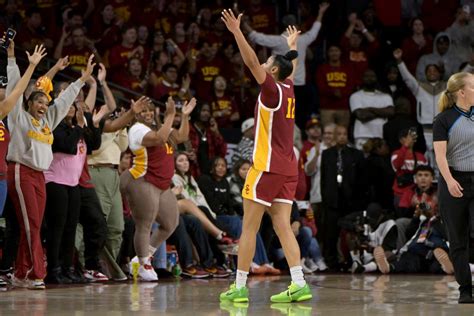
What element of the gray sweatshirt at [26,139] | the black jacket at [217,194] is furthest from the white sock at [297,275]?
the black jacket at [217,194]

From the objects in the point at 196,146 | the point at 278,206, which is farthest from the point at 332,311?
the point at 196,146

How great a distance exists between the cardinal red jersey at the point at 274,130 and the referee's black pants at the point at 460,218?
4.11 feet

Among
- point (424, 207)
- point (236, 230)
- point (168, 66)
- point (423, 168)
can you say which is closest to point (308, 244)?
point (236, 230)

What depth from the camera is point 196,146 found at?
14.6 m

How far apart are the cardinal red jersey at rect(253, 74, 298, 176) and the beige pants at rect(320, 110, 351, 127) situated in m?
7.74

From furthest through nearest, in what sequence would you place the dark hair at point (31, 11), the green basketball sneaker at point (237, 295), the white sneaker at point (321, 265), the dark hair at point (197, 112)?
1. the dark hair at point (31, 11)
2. the dark hair at point (197, 112)
3. the white sneaker at point (321, 265)
4. the green basketball sneaker at point (237, 295)

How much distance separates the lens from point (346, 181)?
49.1 ft

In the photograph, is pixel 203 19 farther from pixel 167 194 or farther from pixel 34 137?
pixel 34 137

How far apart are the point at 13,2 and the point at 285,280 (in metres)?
6.51

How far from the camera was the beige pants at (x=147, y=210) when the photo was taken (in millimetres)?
11672

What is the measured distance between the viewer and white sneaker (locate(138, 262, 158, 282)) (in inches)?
462

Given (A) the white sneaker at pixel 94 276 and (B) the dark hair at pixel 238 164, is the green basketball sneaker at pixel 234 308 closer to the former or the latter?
(A) the white sneaker at pixel 94 276

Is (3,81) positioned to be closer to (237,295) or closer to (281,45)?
(237,295)

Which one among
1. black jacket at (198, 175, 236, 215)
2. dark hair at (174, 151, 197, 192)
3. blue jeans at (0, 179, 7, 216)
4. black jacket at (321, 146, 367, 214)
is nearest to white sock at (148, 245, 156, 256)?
dark hair at (174, 151, 197, 192)
